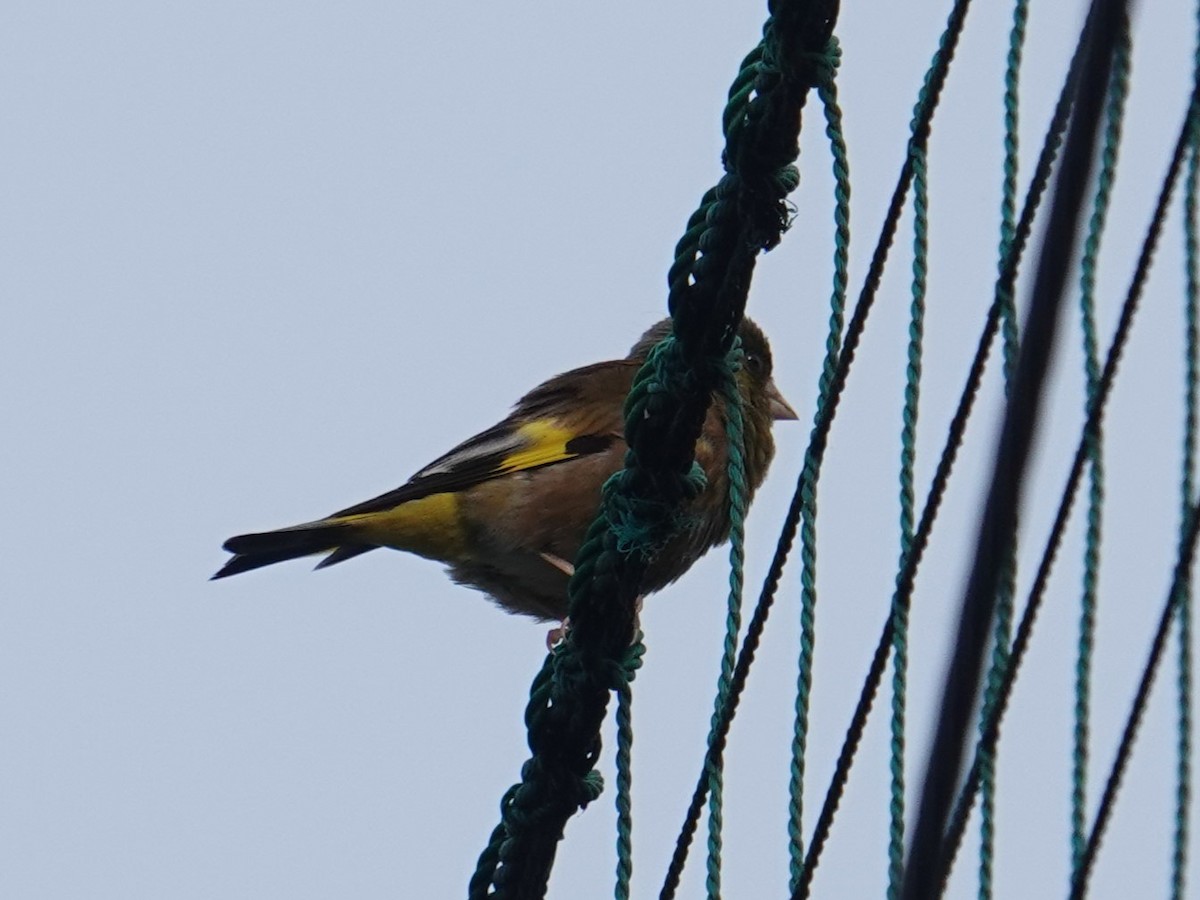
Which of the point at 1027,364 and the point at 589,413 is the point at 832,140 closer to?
the point at 1027,364

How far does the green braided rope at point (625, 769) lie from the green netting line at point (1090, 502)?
1374 millimetres

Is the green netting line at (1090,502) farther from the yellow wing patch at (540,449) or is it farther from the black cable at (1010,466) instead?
the yellow wing patch at (540,449)

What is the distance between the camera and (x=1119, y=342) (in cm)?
337

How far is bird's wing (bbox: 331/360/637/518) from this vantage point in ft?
26.9

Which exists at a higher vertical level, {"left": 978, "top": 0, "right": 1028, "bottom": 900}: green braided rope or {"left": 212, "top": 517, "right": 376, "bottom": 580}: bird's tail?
{"left": 212, "top": 517, "right": 376, "bottom": 580}: bird's tail

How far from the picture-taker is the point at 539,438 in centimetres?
826

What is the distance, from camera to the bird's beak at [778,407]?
9.08 metres

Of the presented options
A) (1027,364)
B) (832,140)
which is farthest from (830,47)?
(1027,364)

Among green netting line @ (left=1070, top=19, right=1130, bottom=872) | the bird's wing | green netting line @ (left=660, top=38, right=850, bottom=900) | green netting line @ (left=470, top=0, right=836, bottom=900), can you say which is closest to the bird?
the bird's wing

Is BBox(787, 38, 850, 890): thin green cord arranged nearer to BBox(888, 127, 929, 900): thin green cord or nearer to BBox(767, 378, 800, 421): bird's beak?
BBox(888, 127, 929, 900): thin green cord

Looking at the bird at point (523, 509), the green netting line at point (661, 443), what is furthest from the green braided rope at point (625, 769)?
the bird at point (523, 509)

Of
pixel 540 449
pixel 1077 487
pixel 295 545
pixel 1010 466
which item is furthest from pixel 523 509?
pixel 1010 466

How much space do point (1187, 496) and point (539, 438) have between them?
498cm

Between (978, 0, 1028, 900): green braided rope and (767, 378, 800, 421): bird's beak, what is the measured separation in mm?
5107
